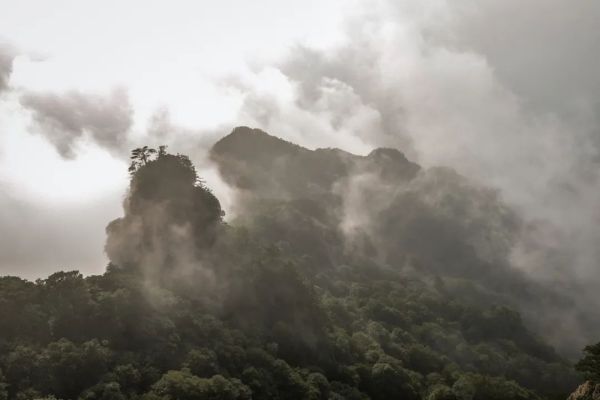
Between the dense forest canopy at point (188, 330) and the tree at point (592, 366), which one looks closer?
the dense forest canopy at point (188, 330)

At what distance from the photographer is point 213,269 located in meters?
120

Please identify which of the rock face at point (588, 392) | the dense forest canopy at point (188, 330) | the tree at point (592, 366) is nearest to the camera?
the dense forest canopy at point (188, 330)

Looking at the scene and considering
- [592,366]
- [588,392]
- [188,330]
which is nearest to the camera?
[592,366]

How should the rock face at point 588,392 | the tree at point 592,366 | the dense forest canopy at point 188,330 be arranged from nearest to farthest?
the dense forest canopy at point 188,330 → the rock face at point 588,392 → the tree at point 592,366

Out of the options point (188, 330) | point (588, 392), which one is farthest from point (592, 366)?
point (188, 330)

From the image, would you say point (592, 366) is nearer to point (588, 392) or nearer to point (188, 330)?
point (588, 392)

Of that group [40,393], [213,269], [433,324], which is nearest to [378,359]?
[213,269]

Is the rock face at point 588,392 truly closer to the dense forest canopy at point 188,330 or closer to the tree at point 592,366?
the tree at point 592,366

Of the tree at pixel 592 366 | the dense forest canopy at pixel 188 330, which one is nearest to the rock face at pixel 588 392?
the tree at pixel 592 366

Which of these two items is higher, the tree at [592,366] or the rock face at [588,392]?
the tree at [592,366]

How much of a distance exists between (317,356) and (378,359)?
21.6 meters

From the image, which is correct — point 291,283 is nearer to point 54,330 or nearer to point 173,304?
point 173,304

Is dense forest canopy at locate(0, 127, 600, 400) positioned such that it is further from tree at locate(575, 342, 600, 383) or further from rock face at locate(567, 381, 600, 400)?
rock face at locate(567, 381, 600, 400)

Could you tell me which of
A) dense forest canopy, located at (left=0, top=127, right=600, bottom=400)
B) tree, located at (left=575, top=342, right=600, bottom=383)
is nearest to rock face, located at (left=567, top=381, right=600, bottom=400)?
tree, located at (left=575, top=342, right=600, bottom=383)
